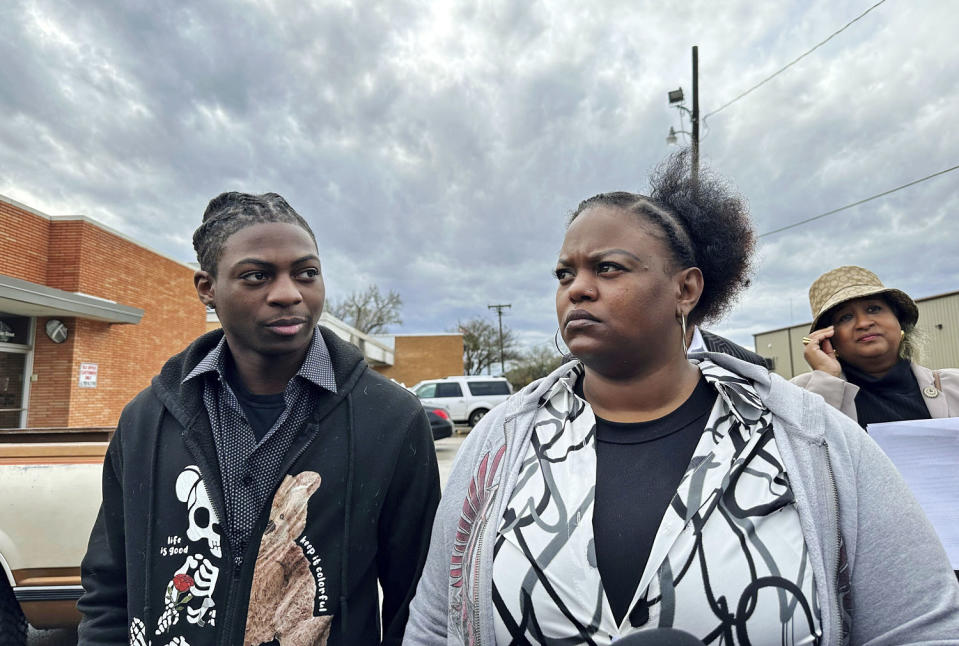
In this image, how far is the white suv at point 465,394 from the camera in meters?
19.9

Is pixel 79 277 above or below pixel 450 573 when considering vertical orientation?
above

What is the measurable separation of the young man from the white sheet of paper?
1.59 m

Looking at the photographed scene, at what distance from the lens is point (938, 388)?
7.27ft

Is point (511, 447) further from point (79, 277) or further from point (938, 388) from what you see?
point (79, 277)

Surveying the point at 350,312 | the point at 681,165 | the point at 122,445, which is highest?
the point at 350,312

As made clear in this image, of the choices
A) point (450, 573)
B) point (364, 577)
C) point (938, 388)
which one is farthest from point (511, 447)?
point (938, 388)

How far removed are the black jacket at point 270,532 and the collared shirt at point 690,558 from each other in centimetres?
53

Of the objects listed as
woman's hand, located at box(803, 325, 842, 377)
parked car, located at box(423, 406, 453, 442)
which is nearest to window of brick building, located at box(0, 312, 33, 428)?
parked car, located at box(423, 406, 453, 442)

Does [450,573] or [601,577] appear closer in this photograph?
[601,577]

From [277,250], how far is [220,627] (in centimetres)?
112

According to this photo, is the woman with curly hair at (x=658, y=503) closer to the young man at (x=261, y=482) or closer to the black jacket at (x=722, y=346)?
the young man at (x=261, y=482)

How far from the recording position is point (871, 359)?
2.29 meters

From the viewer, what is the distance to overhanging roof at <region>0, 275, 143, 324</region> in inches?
387

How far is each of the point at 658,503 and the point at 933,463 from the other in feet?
4.06
